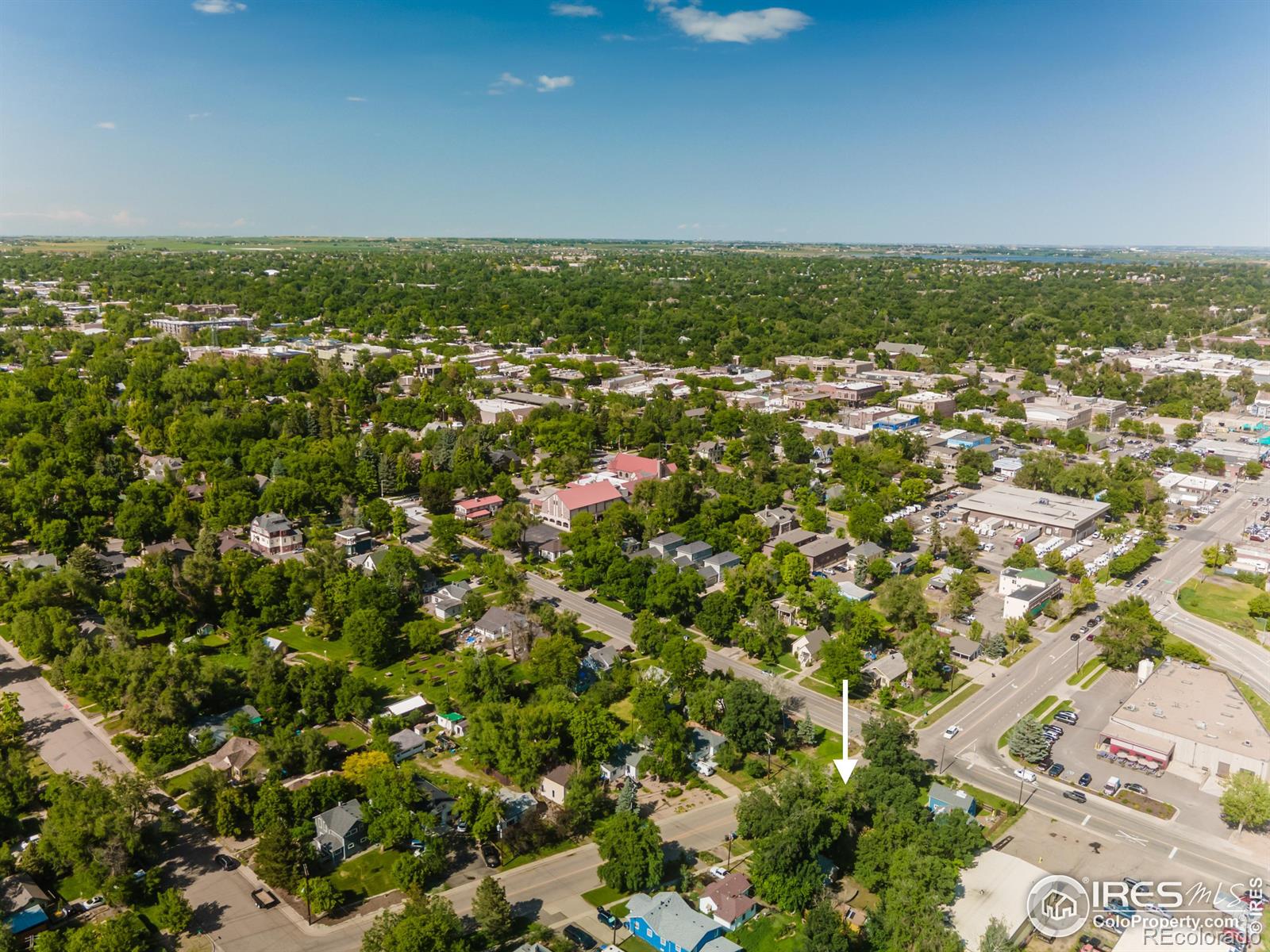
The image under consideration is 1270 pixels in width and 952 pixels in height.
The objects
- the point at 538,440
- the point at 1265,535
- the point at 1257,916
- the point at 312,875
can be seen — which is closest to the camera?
the point at 1257,916

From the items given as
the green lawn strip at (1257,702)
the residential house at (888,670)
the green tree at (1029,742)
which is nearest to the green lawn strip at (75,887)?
the residential house at (888,670)

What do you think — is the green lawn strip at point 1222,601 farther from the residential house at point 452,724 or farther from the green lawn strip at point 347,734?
the green lawn strip at point 347,734

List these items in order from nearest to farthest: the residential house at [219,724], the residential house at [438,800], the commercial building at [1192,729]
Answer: the residential house at [438,800], the commercial building at [1192,729], the residential house at [219,724]

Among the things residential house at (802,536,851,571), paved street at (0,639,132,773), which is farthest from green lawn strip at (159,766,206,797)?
residential house at (802,536,851,571)

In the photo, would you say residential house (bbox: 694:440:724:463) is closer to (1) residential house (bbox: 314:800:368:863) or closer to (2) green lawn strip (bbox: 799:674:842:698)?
(2) green lawn strip (bbox: 799:674:842:698)

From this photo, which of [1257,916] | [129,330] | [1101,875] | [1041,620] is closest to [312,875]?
[1101,875]

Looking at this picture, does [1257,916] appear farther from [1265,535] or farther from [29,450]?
[29,450]
